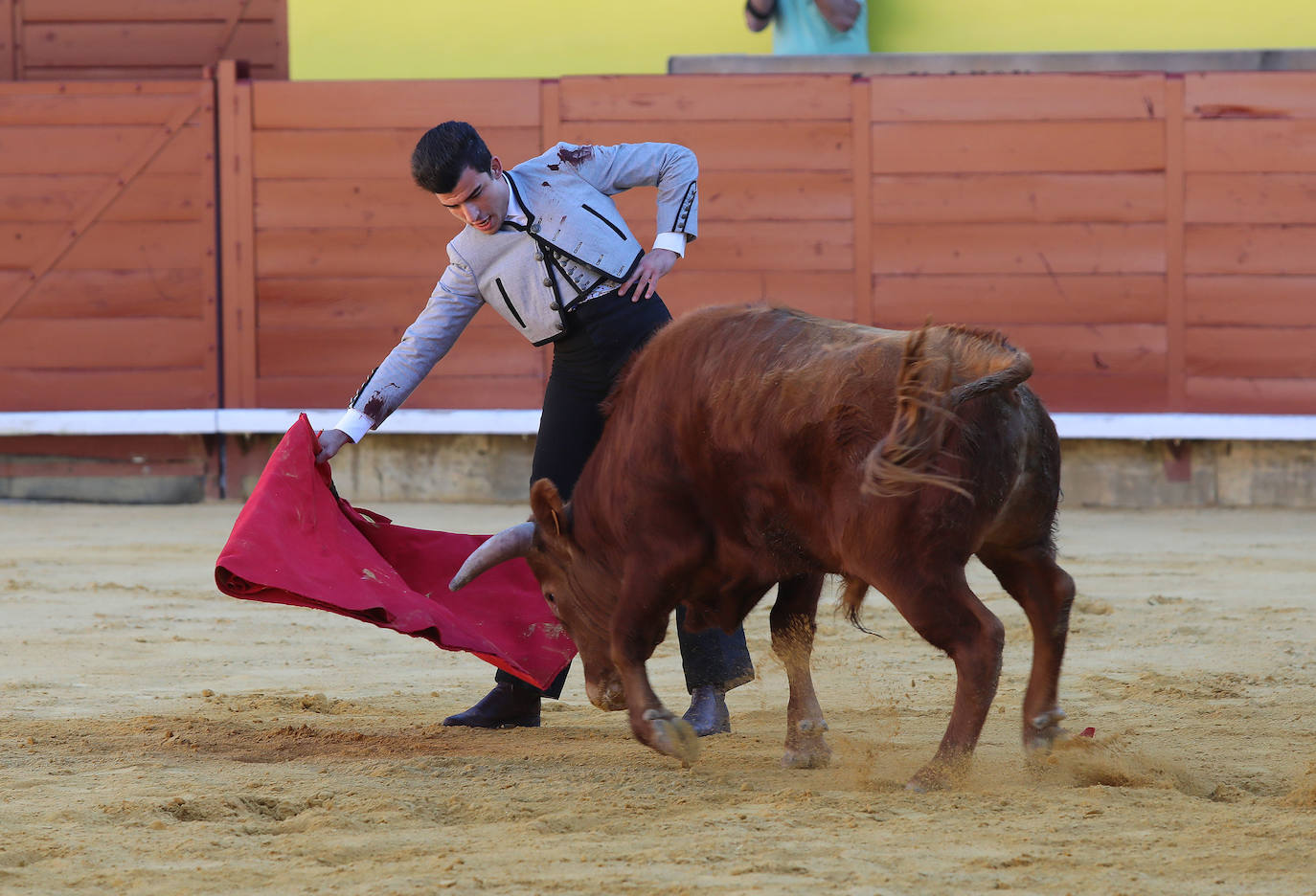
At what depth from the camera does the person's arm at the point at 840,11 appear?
25.8 feet

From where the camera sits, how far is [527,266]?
326 centimetres

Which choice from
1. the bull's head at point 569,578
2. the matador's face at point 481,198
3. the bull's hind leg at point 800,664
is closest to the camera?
the bull's hind leg at point 800,664

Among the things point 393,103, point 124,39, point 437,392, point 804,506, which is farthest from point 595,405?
point 124,39

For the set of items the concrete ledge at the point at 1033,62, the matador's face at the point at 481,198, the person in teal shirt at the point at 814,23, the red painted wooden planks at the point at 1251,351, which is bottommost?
the red painted wooden planks at the point at 1251,351

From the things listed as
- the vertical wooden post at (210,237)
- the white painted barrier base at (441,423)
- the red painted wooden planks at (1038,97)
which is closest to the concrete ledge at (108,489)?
the white painted barrier base at (441,423)

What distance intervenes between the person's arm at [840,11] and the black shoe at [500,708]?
534 cm

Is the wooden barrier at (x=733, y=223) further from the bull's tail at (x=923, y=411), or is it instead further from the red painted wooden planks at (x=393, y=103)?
the bull's tail at (x=923, y=411)

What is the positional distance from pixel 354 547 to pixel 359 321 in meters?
5.02

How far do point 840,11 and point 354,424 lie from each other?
5.32 meters

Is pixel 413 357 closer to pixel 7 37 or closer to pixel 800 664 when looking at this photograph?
pixel 800 664

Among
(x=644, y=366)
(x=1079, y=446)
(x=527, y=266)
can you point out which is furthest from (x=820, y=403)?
(x=1079, y=446)

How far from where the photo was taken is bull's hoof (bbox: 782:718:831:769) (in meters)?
2.93

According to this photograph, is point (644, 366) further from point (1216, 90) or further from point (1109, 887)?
point (1216, 90)

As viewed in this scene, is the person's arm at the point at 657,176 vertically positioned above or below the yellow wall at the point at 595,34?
below
